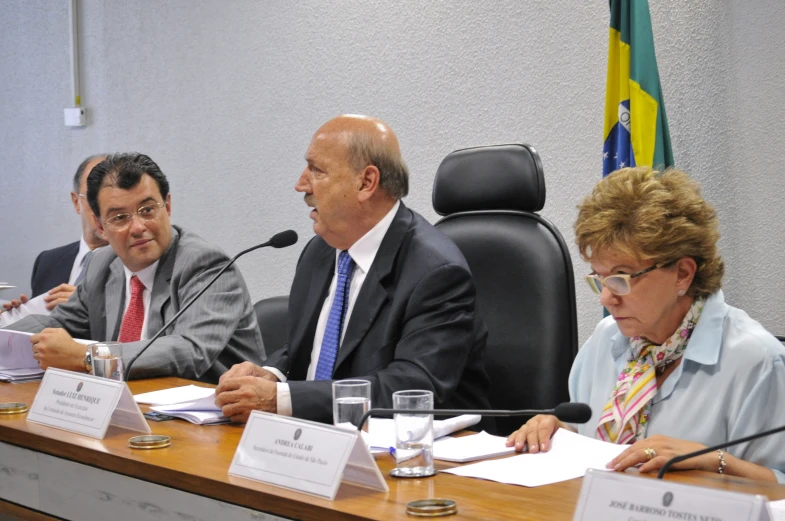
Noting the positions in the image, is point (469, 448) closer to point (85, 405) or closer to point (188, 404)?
point (188, 404)

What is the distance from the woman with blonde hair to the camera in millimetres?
1589

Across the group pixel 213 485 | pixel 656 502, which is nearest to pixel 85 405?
pixel 213 485

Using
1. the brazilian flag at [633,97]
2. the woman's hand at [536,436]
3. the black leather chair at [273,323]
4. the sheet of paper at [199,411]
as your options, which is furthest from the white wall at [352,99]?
the sheet of paper at [199,411]

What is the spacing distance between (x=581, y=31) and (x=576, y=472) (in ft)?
7.02

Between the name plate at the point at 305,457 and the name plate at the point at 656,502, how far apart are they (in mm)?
354

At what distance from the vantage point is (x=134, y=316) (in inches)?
107

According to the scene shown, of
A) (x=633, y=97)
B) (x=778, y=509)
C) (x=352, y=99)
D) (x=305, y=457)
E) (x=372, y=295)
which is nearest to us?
(x=778, y=509)

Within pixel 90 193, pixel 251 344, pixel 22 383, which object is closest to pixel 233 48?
pixel 90 193

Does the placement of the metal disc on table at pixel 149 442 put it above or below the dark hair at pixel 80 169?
below

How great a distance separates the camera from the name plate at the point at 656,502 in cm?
96

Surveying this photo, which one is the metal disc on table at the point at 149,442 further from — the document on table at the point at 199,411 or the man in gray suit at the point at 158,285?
the man in gray suit at the point at 158,285

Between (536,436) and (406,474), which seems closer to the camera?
(406,474)

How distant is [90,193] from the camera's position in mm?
2770

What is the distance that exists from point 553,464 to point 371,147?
1.10m
